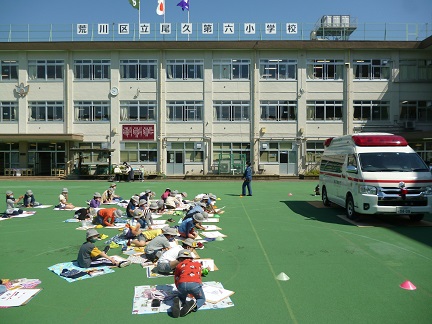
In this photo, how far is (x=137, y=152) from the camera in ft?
117

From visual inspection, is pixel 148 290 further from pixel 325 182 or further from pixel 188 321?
pixel 325 182

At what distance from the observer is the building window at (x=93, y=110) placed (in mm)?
35781

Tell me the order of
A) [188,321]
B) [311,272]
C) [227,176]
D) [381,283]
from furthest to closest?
[227,176]
[311,272]
[381,283]
[188,321]

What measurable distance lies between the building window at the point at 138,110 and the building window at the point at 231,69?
6.31 m

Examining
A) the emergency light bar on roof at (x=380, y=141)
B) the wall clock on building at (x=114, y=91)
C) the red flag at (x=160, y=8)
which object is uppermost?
the red flag at (x=160, y=8)

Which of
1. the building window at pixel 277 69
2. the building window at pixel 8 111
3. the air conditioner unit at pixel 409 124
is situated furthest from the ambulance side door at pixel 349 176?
the building window at pixel 8 111

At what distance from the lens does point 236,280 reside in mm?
6648

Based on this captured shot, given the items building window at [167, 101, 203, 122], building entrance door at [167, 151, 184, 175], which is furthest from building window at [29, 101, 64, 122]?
building entrance door at [167, 151, 184, 175]

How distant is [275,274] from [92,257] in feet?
11.0

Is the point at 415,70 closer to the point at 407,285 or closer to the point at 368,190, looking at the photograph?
the point at 368,190

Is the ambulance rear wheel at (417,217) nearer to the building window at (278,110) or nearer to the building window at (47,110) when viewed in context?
the building window at (278,110)

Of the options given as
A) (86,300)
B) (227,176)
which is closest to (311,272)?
(86,300)

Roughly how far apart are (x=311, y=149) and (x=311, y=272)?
96.6 ft

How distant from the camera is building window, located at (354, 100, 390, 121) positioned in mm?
35531
